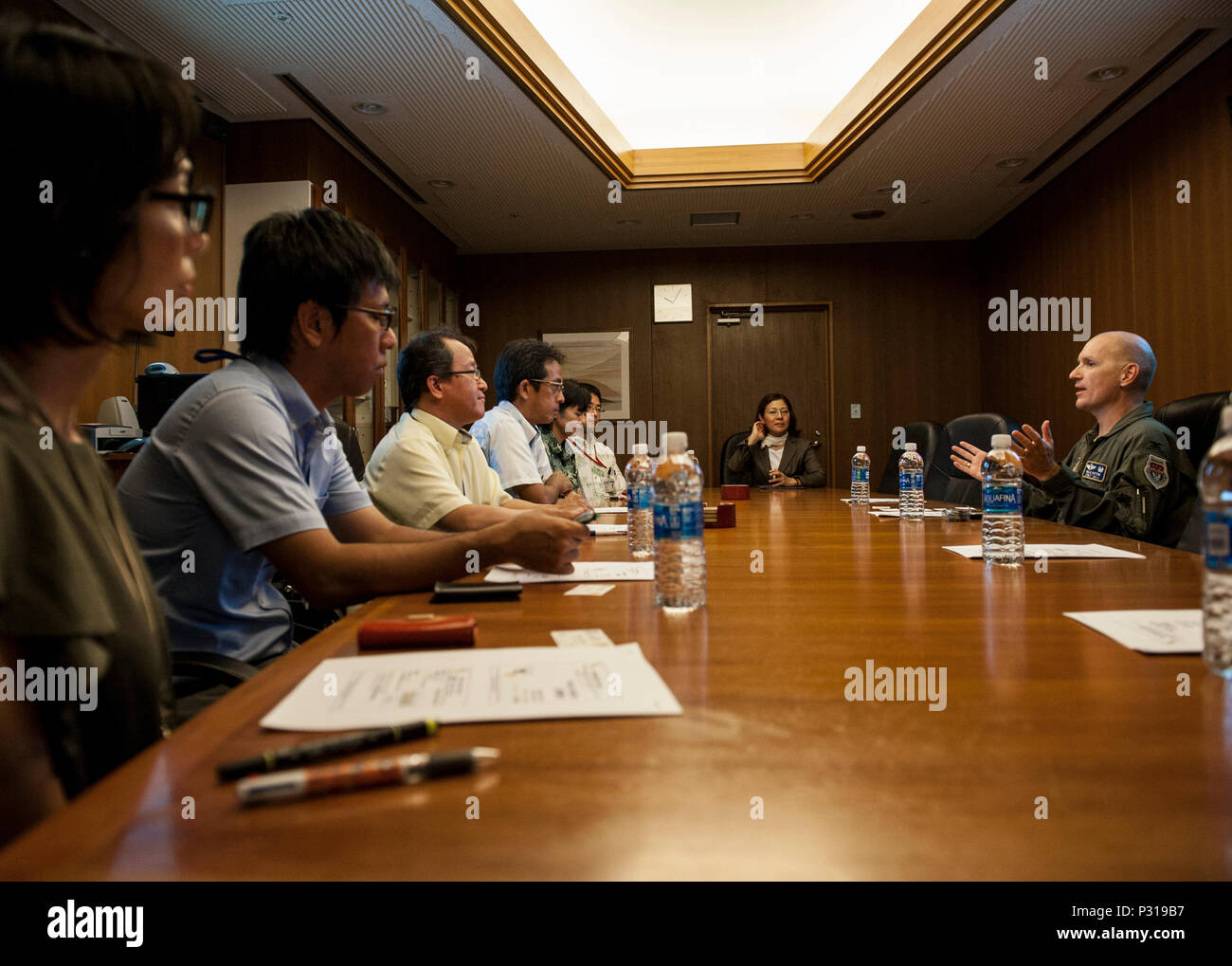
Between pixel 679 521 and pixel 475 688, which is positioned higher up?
pixel 679 521

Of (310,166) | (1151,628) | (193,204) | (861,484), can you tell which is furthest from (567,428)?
(1151,628)

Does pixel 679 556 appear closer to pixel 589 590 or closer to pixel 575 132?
pixel 589 590

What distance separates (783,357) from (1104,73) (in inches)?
136

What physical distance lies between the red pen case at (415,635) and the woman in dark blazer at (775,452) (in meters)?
4.94

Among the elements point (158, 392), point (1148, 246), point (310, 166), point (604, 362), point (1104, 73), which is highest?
point (1104, 73)

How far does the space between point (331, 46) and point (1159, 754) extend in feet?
13.4

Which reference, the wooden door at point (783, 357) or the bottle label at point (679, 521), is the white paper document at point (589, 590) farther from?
the wooden door at point (783, 357)

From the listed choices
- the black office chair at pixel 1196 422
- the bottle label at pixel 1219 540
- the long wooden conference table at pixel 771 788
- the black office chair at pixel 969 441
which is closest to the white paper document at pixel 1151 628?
the long wooden conference table at pixel 771 788

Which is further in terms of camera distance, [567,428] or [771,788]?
[567,428]

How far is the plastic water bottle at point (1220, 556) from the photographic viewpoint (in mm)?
751

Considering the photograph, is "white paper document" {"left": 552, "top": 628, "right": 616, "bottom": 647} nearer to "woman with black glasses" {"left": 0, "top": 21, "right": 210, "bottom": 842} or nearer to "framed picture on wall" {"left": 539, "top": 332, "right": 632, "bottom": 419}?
"woman with black glasses" {"left": 0, "top": 21, "right": 210, "bottom": 842}

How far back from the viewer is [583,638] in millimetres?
966

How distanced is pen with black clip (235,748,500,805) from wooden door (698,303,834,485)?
684cm

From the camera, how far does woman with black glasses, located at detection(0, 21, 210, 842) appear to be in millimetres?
729
